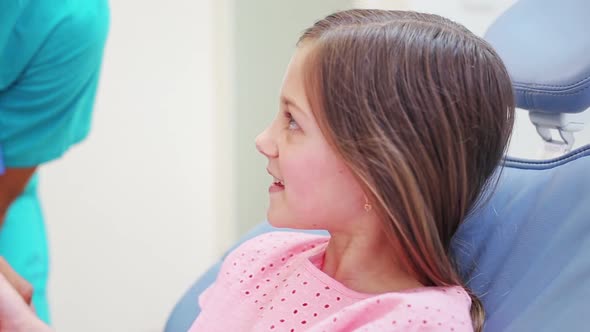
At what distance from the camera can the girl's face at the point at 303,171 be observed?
820 millimetres

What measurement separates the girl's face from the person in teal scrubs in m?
0.51

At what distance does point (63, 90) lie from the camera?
1275 millimetres

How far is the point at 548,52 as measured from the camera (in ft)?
3.15

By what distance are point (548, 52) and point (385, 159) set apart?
1.05 feet

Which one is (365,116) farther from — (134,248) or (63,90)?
(134,248)

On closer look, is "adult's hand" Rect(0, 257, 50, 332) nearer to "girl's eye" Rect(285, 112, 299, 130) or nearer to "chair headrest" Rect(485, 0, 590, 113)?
"girl's eye" Rect(285, 112, 299, 130)

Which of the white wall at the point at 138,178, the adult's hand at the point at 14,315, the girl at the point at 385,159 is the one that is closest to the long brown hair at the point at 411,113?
the girl at the point at 385,159

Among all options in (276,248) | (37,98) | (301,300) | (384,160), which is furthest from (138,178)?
(384,160)

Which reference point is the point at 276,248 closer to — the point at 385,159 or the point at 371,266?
the point at 371,266

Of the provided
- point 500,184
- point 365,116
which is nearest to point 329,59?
point 365,116

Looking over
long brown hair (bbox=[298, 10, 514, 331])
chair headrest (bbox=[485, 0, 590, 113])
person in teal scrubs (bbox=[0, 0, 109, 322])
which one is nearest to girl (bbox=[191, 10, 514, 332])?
long brown hair (bbox=[298, 10, 514, 331])

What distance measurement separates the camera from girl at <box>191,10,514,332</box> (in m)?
0.78

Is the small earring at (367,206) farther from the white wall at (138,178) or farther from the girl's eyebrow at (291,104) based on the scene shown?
the white wall at (138,178)

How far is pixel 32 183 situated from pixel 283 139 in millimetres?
744
